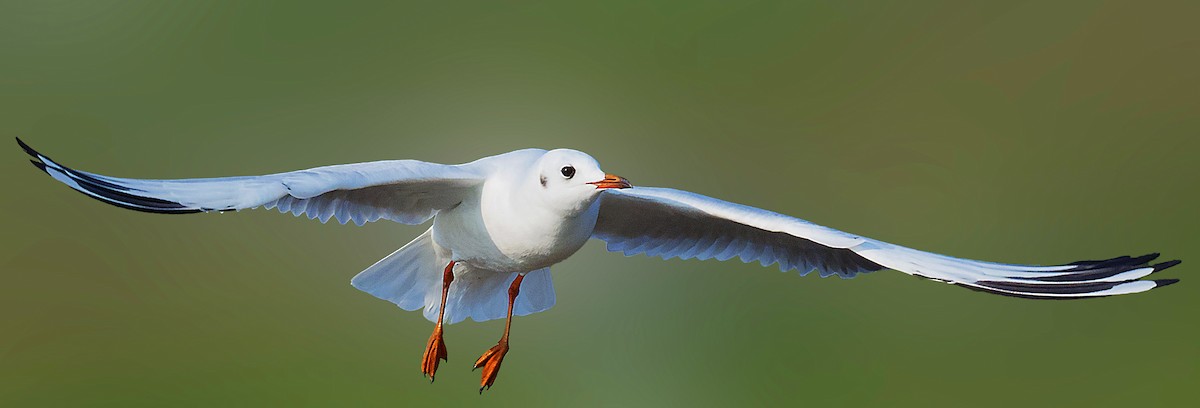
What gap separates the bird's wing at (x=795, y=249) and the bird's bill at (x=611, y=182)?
46 centimetres

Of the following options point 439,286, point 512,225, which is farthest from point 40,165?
point 439,286

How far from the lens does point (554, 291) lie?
3633mm

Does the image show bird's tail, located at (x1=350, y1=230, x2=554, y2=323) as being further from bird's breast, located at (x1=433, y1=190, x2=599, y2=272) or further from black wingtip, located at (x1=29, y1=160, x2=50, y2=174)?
black wingtip, located at (x1=29, y1=160, x2=50, y2=174)

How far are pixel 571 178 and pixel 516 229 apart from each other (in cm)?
21

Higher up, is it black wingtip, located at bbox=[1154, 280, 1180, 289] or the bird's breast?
the bird's breast

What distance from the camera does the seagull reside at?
2.58m

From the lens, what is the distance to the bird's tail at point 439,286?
345cm

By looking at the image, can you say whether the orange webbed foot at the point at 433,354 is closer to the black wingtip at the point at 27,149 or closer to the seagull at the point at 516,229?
the seagull at the point at 516,229

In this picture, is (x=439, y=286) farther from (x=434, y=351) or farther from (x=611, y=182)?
(x=611, y=182)

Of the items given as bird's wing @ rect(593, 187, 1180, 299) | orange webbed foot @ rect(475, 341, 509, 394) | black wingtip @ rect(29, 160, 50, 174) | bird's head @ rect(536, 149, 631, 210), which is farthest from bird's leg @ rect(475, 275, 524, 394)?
black wingtip @ rect(29, 160, 50, 174)

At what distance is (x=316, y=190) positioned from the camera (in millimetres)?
2623

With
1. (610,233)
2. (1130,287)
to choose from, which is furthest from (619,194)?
(1130,287)

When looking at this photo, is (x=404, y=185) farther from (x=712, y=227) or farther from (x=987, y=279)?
(x=987, y=279)

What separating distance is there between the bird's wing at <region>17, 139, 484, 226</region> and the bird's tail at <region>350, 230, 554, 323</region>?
259 millimetres
